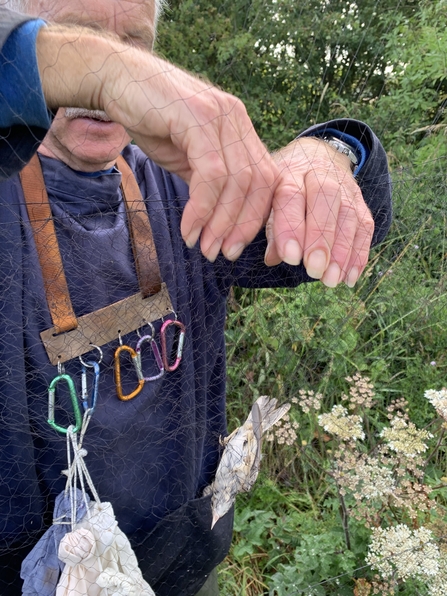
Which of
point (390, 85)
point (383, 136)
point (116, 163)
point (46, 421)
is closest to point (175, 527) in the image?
point (46, 421)

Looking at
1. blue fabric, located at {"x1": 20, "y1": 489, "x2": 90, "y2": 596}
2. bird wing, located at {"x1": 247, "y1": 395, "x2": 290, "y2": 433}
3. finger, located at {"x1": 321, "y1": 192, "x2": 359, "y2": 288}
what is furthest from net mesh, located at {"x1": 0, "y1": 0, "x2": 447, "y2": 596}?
finger, located at {"x1": 321, "y1": 192, "x2": 359, "y2": 288}

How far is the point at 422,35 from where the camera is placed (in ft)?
7.98

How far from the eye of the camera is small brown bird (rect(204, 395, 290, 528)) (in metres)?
1.07

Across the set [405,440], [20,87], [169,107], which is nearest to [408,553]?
[405,440]

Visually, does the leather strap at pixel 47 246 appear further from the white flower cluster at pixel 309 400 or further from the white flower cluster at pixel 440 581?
the white flower cluster at pixel 440 581

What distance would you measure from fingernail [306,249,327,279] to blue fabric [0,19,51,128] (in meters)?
0.38

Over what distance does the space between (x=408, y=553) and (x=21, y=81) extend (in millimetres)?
1199

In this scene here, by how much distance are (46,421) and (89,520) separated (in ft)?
0.63

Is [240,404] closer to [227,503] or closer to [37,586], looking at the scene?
[227,503]

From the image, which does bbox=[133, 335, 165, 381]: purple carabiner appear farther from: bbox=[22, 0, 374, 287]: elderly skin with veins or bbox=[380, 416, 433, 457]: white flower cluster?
bbox=[380, 416, 433, 457]: white flower cluster

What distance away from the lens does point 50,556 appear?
A: 0.89m

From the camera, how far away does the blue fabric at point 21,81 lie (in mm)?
517

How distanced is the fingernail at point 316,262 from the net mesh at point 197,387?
31 centimetres

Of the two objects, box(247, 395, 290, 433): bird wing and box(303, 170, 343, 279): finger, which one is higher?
box(303, 170, 343, 279): finger
